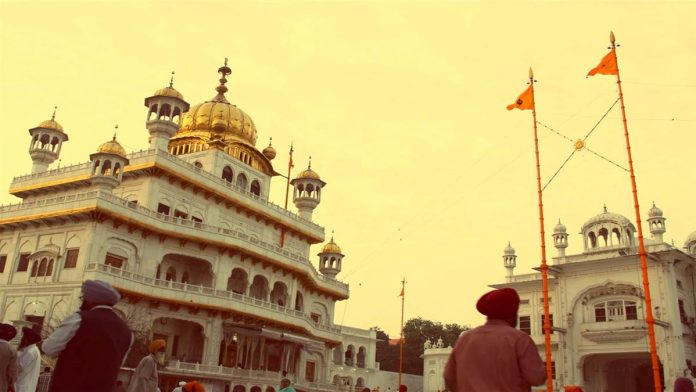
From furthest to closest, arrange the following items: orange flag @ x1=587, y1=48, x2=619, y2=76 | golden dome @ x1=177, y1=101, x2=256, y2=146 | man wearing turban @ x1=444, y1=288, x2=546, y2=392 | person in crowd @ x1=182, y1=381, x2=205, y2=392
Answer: golden dome @ x1=177, y1=101, x2=256, y2=146 → orange flag @ x1=587, y1=48, x2=619, y2=76 → person in crowd @ x1=182, y1=381, x2=205, y2=392 → man wearing turban @ x1=444, y1=288, x2=546, y2=392

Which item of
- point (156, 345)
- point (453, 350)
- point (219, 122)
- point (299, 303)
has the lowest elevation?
point (453, 350)

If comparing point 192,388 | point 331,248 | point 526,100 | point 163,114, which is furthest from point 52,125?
point 192,388

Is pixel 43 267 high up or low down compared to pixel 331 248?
down

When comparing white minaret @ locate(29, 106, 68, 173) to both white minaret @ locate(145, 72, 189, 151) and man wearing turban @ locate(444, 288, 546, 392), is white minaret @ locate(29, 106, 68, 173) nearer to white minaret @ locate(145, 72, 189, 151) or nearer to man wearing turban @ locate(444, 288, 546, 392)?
white minaret @ locate(145, 72, 189, 151)

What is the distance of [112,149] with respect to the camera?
29.8m

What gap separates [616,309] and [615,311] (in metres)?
0.14

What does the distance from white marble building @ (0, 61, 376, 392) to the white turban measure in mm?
23142

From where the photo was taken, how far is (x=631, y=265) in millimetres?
36719

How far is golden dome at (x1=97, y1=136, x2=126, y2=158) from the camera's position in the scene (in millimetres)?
29672

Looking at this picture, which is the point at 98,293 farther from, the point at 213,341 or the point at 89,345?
the point at 213,341

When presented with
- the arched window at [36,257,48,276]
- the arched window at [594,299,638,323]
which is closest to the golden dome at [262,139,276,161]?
the arched window at [36,257,48,276]

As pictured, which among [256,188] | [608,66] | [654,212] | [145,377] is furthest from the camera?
[256,188]

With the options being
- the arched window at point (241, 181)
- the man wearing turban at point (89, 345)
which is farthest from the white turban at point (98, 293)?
the arched window at point (241, 181)

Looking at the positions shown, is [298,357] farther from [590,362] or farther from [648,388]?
[648,388]
